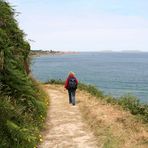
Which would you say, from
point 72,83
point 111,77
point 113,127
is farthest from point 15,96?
point 111,77

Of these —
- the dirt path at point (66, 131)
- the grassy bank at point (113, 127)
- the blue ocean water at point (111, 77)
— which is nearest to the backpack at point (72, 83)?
the grassy bank at point (113, 127)

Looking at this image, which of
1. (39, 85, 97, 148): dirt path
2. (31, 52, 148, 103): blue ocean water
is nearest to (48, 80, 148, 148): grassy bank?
(39, 85, 97, 148): dirt path

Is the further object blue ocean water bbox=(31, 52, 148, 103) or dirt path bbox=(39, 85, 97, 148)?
blue ocean water bbox=(31, 52, 148, 103)

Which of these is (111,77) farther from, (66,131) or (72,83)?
(66,131)

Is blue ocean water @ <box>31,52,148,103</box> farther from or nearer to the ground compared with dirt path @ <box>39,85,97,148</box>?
Result: nearer to the ground

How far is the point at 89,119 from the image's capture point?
1477 centimetres

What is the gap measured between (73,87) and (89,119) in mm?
4893

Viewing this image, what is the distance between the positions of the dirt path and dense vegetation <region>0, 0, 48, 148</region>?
40 centimetres

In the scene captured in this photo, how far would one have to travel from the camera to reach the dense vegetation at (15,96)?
10234mm

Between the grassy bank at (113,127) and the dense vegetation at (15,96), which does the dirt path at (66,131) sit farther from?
the dense vegetation at (15,96)

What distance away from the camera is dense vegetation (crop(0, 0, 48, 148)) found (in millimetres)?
10234

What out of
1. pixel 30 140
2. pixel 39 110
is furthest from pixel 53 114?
pixel 30 140

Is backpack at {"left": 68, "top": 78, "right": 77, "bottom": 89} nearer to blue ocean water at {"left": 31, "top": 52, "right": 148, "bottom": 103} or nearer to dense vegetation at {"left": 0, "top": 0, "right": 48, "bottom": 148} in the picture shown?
blue ocean water at {"left": 31, "top": 52, "right": 148, "bottom": 103}

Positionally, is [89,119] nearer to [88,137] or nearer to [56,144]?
[88,137]
